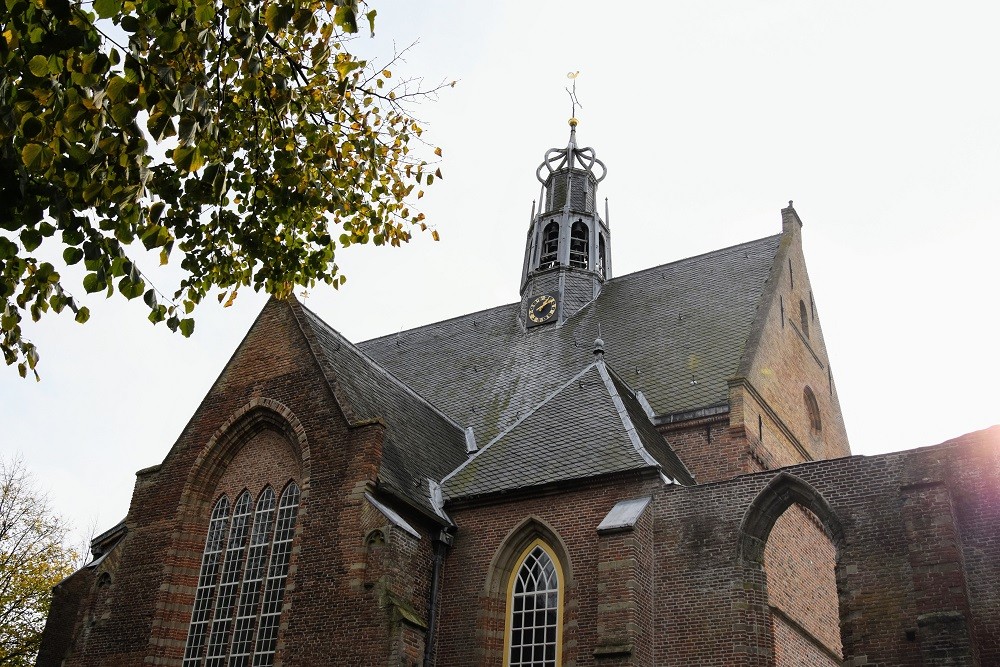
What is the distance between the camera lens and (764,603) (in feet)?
48.3

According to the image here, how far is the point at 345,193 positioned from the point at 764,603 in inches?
370

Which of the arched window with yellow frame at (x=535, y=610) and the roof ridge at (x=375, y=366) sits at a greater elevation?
the roof ridge at (x=375, y=366)

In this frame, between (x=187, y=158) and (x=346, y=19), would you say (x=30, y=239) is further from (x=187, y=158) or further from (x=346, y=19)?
(x=346, y=19)

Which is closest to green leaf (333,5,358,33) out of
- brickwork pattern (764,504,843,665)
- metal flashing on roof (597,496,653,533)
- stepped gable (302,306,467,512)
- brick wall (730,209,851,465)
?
metal flashing on roof (597,496,653,533)

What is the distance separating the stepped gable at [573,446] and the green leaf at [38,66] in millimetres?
12023

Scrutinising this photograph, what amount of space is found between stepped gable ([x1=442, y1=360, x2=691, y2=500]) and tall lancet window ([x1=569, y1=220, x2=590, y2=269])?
29.3 ft

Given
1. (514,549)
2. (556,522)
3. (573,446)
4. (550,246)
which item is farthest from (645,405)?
(550,246)

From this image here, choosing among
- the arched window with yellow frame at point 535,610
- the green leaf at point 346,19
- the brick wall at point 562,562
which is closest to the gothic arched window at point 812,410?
the brick wall at point 562,562

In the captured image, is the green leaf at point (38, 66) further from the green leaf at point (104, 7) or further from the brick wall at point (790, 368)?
the brick wall at point (790, 368)

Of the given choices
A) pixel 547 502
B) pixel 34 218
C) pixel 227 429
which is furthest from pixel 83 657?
pixel 34 218

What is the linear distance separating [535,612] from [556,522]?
1643 mm

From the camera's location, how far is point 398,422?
2022 cm

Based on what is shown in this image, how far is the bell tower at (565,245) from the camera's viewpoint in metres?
27.8

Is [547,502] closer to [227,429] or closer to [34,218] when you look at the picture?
[227,429]
